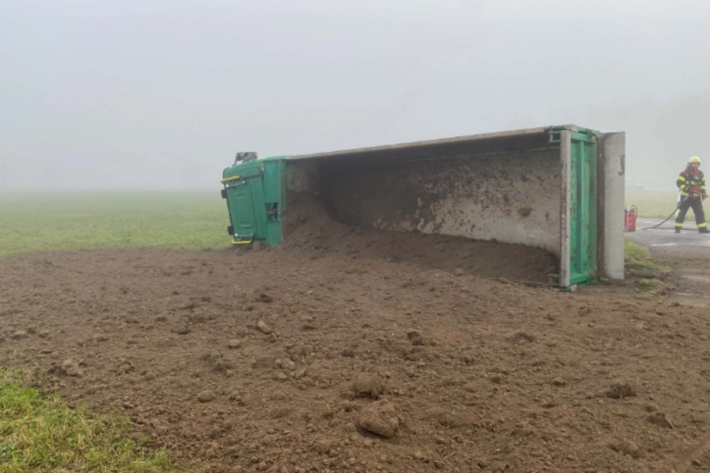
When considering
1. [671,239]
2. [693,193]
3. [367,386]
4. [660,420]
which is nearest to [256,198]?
[367,386]

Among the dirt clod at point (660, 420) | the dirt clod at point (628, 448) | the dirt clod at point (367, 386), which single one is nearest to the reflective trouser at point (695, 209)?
the dirt clod at point (660, 420)

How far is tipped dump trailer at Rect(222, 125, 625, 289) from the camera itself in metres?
5.70

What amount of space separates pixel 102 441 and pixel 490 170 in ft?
18.5

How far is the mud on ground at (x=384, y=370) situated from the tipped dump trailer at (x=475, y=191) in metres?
0.72

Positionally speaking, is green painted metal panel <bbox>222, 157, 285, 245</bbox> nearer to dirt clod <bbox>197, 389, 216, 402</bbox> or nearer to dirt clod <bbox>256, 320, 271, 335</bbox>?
dirt clod <bbox>256, 320, 271, 335</bbox>

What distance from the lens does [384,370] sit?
10.5ft

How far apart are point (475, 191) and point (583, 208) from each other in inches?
66.9

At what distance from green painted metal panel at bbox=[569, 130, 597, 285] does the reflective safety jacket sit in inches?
300

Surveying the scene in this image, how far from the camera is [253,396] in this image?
291 centimetres

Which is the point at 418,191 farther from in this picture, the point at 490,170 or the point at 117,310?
the point at 117,310

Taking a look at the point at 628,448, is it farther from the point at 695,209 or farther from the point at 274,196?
the point at 695,209

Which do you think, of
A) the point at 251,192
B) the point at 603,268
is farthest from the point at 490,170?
the point at 251,192

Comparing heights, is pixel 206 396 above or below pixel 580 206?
below

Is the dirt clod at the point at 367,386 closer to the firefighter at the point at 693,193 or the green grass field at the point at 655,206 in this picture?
the firefighter at the point at 693,193
